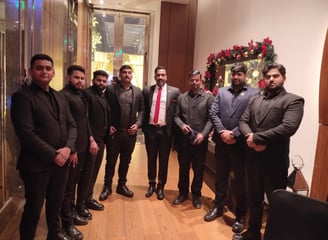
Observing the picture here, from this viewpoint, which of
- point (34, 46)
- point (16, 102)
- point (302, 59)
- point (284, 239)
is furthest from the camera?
point (34, 46)

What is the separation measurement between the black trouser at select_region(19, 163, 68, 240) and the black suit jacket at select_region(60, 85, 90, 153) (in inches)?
14.7

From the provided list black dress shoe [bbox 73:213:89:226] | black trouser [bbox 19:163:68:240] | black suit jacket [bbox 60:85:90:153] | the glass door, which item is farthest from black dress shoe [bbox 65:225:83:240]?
the glass door

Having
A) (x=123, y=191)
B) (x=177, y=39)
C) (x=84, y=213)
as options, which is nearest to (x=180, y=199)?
(x=123, y=191)

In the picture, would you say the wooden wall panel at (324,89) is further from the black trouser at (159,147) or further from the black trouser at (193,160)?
the black trouser at (159,147)

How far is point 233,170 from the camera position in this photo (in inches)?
108

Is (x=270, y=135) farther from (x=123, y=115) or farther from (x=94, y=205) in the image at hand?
(x=94, y=205)

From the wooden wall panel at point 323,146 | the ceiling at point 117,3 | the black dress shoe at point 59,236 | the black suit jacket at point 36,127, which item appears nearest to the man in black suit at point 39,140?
the black suit jacket at point 36,127

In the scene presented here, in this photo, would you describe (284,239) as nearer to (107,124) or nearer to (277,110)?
(277,110)

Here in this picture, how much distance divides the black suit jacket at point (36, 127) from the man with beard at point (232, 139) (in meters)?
1.58

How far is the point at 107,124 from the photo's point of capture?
2.88m

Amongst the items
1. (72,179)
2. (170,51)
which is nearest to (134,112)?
(72,179)

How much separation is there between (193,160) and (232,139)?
2.13 ft

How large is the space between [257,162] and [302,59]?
58.9 inches

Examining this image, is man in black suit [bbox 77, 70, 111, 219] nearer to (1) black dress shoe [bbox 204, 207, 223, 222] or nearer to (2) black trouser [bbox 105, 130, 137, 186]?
(2) black trouser [bbox 105, 130, 137, 186]
